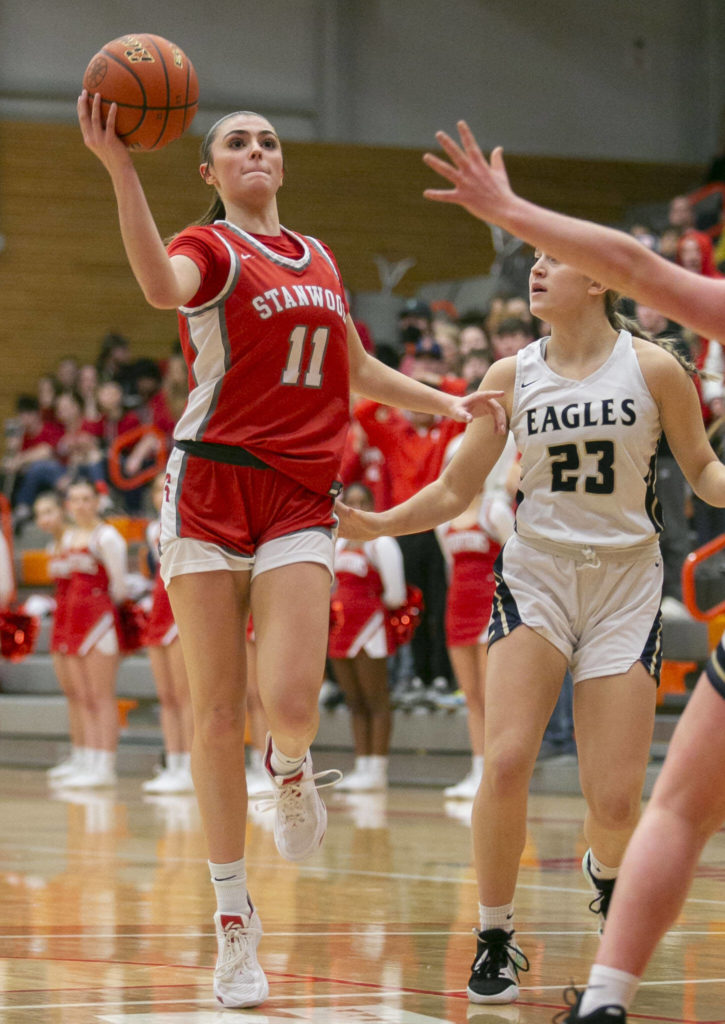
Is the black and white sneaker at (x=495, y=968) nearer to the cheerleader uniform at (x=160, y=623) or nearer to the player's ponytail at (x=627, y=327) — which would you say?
the player's ponytail at (x=627, y=327)

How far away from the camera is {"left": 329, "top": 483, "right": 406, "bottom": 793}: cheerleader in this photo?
982cm

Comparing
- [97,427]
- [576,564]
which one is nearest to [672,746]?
[576,564]

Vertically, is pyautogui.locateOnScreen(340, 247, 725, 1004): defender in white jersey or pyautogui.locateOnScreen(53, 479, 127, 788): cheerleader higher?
pyautogui.locateOnScreen(53, 479, 127, 788): cheerleader

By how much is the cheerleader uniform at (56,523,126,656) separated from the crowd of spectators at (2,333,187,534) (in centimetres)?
301

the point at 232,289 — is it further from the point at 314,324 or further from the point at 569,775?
the point at 569,775

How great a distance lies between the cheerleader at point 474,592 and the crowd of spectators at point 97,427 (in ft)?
16.6

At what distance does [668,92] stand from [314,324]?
16.7 metres

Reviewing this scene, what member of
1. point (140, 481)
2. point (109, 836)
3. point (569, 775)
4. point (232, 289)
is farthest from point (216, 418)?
point (140, 481)

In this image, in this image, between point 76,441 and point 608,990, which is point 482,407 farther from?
point 76,441

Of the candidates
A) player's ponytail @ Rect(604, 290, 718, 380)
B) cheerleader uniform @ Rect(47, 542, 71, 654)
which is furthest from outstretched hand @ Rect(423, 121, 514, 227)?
cheerleader uniform @ Rect(47, 542, 71, 654)

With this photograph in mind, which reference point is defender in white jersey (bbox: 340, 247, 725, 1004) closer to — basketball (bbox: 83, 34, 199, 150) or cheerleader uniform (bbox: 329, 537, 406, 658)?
basketball (bbox: 83, 34, 199, 150)

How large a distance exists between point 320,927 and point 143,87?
261cm

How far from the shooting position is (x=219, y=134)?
411 centimetres

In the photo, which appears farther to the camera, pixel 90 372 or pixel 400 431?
pixel 90 372
